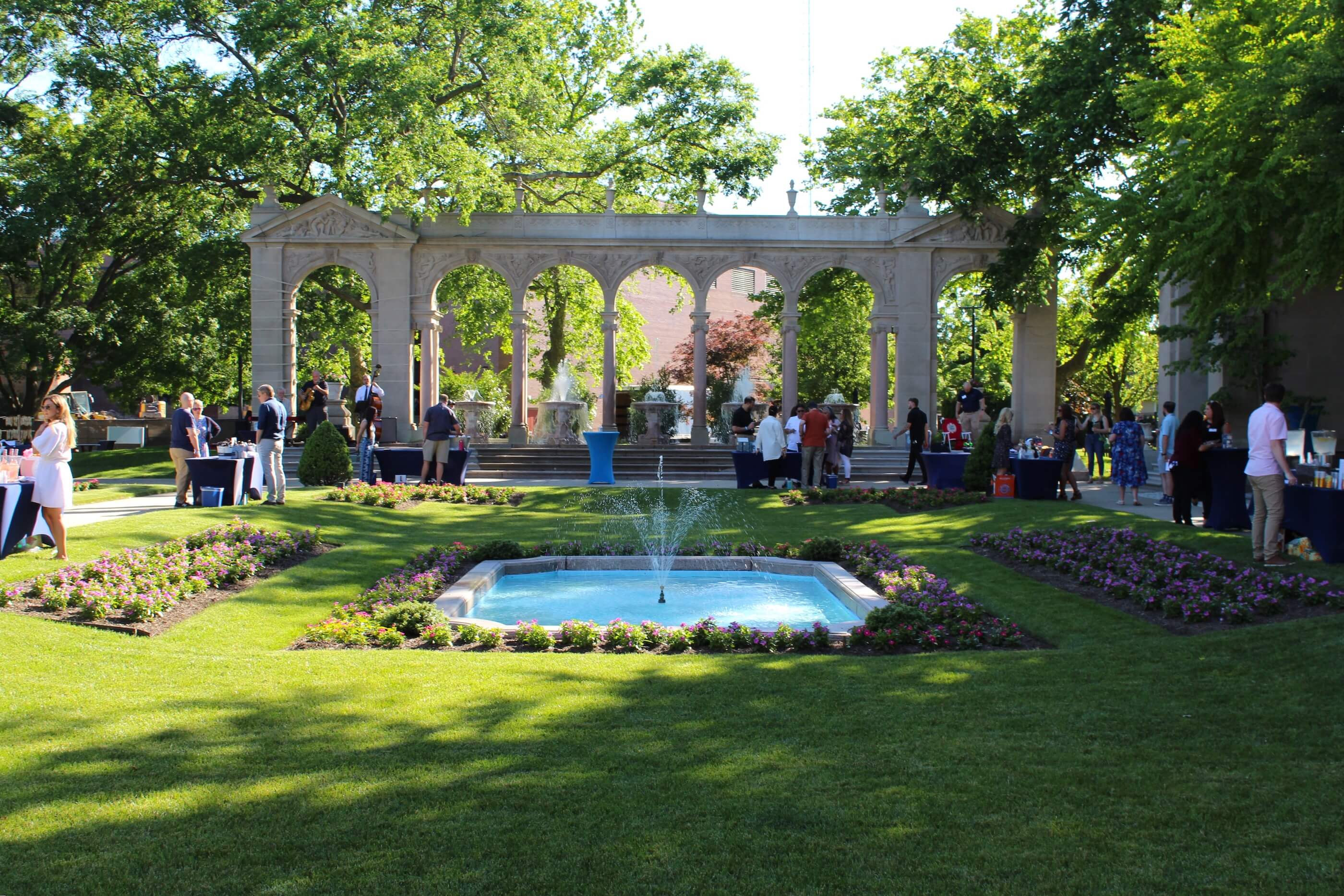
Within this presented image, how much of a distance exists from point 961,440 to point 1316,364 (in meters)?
7.38

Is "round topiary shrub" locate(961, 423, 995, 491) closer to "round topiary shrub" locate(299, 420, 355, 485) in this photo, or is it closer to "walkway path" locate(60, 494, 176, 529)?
"round topiary shrub" locate(299, 420, 355, 485)

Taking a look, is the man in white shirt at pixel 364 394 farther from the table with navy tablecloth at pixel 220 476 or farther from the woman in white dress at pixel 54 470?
the woman in white dress at pixel 54 470

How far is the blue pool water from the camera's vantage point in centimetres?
1045

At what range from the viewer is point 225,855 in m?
4.22

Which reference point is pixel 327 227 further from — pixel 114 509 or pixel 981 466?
pixel 981 466

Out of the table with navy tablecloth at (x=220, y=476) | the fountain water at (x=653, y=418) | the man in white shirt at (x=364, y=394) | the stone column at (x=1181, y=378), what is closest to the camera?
the table with navy tablecloth at (x=220, y=476)

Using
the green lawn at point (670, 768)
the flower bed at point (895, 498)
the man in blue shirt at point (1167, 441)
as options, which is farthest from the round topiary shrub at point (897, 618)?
the man in blue shirt at point (1167, 441)

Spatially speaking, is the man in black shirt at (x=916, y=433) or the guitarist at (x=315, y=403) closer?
the guitarist at (x=315, y=403)

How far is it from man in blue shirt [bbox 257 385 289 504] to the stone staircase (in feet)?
26.0

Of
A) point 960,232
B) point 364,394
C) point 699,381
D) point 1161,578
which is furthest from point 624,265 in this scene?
point 1161,578

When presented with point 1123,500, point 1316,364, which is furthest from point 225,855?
point 1316,364

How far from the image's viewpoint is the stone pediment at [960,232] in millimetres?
28938

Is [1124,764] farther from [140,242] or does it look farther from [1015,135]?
[140,242]

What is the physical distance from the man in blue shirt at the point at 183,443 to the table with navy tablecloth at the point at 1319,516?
1441 cm
